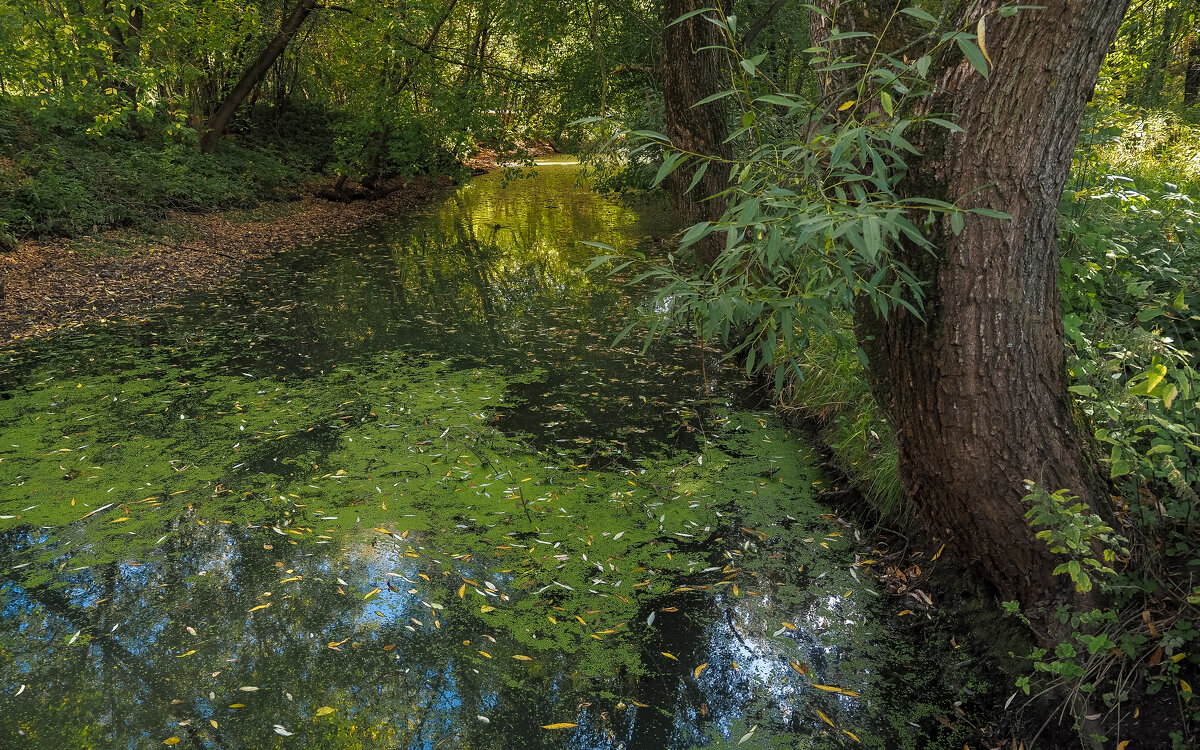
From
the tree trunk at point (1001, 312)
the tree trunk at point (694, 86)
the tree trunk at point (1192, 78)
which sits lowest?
the tree trunk at point (1001, 312)

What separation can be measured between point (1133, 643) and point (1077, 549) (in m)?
0.33

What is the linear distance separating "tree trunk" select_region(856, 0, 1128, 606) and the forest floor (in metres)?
6.58

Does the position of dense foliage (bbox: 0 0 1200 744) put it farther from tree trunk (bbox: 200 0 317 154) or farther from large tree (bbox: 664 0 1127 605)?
tree trunk (bbox: 200 0 317 154)

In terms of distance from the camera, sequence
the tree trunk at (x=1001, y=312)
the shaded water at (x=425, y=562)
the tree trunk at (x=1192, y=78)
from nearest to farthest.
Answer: the tree trunk at (x=1001, y=312)
the shaded water at (x=425, y=562)
the tree trunk at (x=1192, y=78)

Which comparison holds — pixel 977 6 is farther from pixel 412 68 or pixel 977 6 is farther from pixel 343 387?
pixel 412 68

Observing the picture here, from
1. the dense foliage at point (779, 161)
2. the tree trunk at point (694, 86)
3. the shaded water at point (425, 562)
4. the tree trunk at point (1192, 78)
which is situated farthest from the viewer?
the tree trunk at point (1192, 78)

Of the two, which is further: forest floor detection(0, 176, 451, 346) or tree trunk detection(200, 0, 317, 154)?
tree trunk detection(200, 0, 317, 154)

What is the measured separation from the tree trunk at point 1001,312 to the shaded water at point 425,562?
0.66 m

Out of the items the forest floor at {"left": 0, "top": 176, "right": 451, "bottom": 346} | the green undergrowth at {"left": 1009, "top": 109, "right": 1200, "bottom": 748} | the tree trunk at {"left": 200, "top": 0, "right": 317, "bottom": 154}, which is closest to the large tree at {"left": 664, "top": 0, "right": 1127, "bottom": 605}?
the green undergrowth at {"left": 1009, "top": 109, "right": 1200, "bottom": 748}

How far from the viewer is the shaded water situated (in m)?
2.41

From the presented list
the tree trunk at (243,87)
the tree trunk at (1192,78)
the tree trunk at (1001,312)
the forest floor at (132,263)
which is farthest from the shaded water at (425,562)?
the tree trunk at (1192,78)

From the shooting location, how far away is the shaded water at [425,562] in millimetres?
2408

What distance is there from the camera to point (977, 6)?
2.09 m

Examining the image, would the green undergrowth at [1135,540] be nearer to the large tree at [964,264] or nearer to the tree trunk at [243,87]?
the large tree at [964,264]
